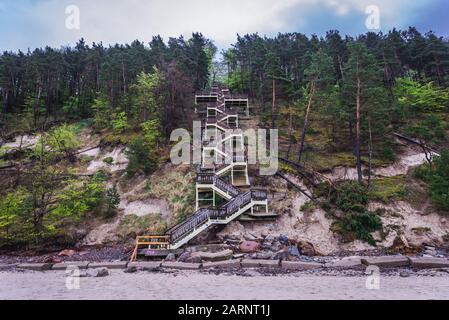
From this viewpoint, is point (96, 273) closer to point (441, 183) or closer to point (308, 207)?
point (308, 207)

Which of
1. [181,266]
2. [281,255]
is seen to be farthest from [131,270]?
[281,255]

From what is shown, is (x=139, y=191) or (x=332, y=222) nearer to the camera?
(x=332, y=222)

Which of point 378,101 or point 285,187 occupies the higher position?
point 378,101

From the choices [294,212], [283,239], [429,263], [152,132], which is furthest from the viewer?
[152,132]

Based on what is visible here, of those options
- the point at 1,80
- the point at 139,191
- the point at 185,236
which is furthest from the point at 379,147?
the point at 1,80

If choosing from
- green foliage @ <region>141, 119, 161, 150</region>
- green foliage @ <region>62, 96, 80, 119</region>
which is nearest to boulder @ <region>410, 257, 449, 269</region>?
green foliage @ <region>141, 119, 161, 150</region>

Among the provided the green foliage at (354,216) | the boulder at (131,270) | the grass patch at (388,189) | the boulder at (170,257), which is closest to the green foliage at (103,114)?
the boulder at (170,257)

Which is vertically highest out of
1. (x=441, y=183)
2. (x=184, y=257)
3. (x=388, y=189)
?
(x=441, y=183)

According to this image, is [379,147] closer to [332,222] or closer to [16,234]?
[332,222]
